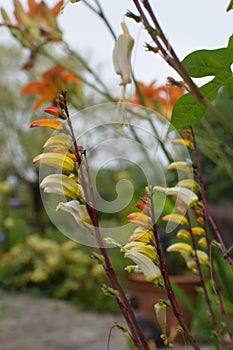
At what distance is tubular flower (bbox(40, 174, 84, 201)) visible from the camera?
38 centimetres

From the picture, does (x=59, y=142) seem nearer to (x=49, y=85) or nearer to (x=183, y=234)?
(x=183, y=234)

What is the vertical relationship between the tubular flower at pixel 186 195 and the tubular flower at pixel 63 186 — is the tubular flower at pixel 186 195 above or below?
below

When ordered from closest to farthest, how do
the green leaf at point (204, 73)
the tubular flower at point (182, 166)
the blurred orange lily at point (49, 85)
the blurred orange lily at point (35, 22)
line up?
the green leaf at point (204, 73)
the tubular flower at point (182, 166)
the blurred orange lily at point (35, 22)
the blurred orange lily at point (49, 85)

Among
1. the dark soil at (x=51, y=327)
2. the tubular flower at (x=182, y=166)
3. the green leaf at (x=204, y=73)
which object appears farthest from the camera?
the dark soil at (x=51, y=327)

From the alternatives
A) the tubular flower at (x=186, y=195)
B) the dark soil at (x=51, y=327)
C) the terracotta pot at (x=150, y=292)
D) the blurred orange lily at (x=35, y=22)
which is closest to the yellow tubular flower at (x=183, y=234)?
the tubular flower at (x=186, y=195)

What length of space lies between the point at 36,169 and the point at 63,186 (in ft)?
16.9

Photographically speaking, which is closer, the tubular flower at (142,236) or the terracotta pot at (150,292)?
the tubular flower at (142,236)

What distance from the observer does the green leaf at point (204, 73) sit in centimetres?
36

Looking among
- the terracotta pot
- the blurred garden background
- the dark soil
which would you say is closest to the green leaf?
the blurred garden background

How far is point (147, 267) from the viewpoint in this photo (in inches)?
15.2

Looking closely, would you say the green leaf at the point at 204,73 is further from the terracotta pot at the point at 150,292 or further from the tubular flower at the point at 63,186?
the terracotta pot at the point at 150,292

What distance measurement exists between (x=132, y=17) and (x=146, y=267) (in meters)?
0.16

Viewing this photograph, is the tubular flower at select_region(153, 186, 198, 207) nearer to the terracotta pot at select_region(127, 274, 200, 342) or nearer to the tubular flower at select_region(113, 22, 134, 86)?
the tubular flower at select_region(113, 22, 134, 86)

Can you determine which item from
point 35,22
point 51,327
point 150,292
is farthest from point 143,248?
point 51,327
